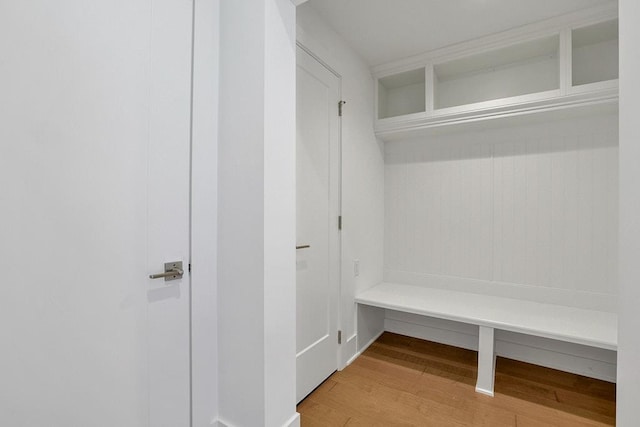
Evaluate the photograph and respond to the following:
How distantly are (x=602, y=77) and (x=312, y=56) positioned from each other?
2.17m

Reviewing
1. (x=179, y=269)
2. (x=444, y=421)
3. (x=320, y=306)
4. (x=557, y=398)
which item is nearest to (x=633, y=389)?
(x=444, y=421)

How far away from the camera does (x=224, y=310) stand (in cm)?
146

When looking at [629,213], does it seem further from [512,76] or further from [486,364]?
[512,76]

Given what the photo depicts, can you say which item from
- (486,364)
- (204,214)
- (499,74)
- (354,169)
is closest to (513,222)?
(486,364)

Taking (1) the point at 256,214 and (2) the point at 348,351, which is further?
(2) the point at 348,351

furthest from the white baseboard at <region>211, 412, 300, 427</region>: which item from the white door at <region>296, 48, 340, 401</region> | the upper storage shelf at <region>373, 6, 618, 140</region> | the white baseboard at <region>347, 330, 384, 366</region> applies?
the upper storage shelf at <region>373, 6, 618, 140</region>

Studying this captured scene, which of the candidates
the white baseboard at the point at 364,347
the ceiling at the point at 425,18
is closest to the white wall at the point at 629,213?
the ceiling at the point at 425,18

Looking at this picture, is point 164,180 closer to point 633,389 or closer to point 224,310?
point 224,310

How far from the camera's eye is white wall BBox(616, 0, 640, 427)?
93cm

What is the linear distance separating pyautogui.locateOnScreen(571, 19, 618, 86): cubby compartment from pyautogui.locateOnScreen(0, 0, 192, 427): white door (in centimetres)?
268

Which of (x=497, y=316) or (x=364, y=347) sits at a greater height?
(x=497, y=316)

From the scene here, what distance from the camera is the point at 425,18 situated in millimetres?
2115

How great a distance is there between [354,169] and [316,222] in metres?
0.70

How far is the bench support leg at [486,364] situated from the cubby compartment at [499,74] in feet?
6.29
